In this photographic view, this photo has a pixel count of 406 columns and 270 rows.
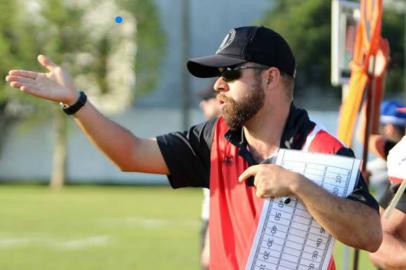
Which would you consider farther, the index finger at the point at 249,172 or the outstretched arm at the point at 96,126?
the outstretched arm at the point at 96,126

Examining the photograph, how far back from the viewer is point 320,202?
384 centimetres

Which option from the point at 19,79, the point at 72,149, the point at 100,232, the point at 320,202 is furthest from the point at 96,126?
the point at 72,149

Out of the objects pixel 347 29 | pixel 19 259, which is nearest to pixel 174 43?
pixel 19 259

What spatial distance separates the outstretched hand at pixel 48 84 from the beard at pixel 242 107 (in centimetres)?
67

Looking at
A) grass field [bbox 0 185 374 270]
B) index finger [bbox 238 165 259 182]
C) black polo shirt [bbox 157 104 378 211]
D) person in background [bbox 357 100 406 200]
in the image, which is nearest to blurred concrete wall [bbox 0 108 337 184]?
grass field [bbox 0 185 374 270]

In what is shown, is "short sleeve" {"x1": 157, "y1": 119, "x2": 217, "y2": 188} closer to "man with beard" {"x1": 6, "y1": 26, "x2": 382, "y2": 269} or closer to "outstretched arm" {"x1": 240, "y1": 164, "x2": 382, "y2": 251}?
"man with beard" {"x1": 6, "y1": 26, "x2": 382, "y2": 269}

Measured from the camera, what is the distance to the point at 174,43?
44.5 m

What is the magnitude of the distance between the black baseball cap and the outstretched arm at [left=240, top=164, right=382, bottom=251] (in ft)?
1.93

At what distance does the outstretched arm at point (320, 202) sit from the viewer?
3844mm

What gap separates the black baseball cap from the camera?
14.2 feet

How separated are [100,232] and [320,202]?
45.6 ft

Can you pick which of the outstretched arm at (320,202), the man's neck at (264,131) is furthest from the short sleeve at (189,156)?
the outstretched arm at (320,202)

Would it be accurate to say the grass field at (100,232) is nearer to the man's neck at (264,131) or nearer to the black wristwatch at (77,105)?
the man's neck at (264,131)

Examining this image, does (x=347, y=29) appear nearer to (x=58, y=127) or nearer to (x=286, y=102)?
(x=286, y=102)
